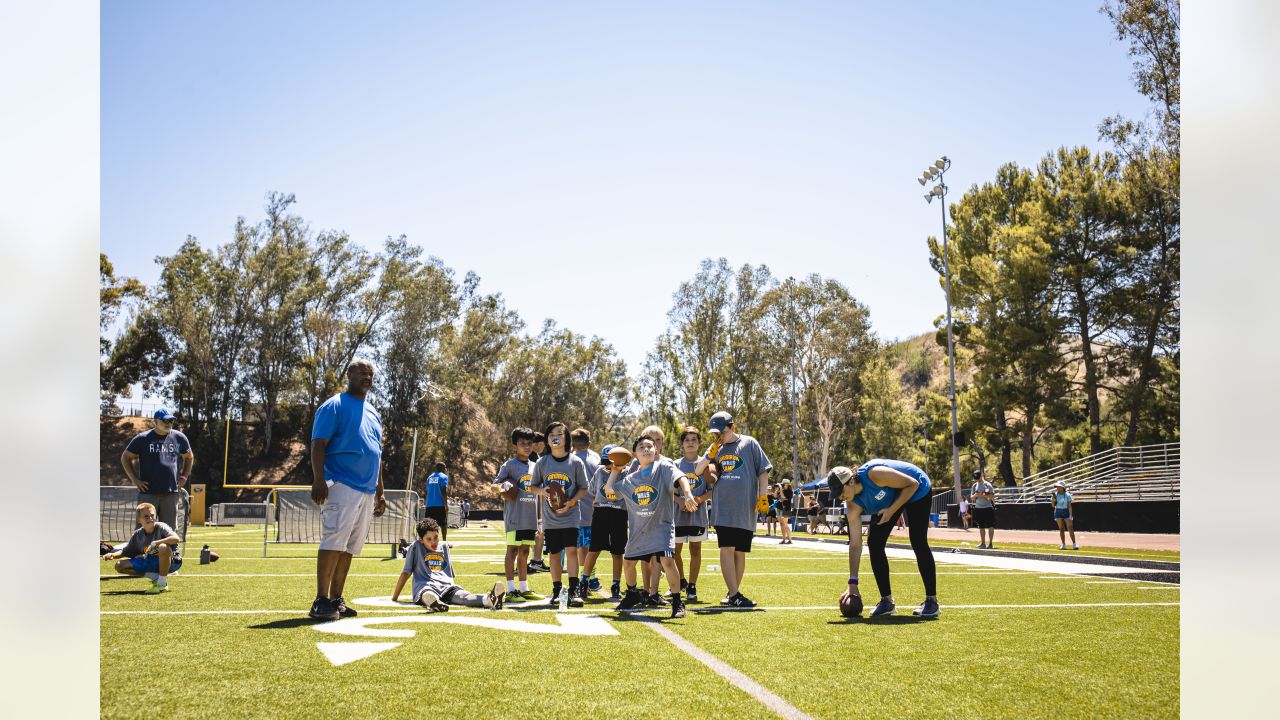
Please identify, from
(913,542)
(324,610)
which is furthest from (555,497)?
(913,542)

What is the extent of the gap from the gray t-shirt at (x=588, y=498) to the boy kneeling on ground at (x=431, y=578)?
1607 mm

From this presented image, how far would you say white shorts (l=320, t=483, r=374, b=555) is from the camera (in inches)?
291

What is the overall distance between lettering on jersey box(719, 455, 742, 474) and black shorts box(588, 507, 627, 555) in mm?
1454

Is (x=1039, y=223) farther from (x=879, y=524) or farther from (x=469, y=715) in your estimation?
(x=469, y=715)

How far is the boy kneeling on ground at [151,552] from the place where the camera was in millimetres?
9602

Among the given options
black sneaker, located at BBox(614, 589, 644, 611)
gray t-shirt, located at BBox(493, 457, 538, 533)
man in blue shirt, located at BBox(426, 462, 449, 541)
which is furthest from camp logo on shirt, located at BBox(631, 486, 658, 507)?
man in blue shirt, located at BBox(426, 462, 449, 541)

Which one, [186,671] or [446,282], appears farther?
[446,282]

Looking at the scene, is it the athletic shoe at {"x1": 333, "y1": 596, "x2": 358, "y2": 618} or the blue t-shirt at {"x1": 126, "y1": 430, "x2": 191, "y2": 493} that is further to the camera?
the blue t-shirt at {"x1": 126, "y1": 430, "x2": 191, "y2": 493}

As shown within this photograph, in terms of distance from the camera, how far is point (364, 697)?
14.5 feet

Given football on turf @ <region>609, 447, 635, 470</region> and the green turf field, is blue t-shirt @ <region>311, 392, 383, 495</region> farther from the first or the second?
football on turf @ <region>609, 447, 635, 470</region>

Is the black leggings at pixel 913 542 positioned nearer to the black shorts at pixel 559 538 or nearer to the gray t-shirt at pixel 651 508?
the gray t-shirt at pixel 651 508

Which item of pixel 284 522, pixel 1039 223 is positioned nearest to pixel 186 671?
pixel 284 522

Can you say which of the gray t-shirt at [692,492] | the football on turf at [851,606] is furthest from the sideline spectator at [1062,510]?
the football on turf at [851,606]
